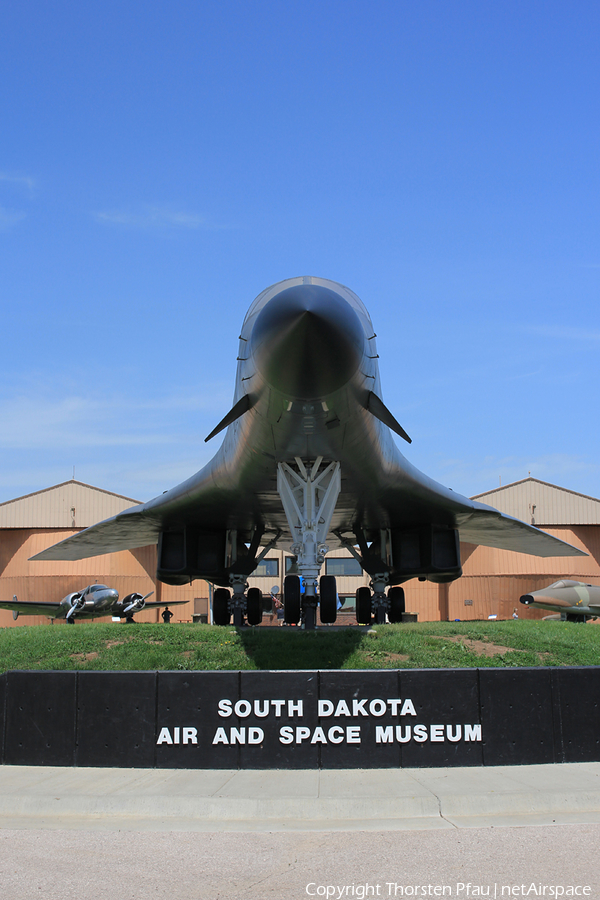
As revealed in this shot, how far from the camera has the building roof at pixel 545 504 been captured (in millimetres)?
33156

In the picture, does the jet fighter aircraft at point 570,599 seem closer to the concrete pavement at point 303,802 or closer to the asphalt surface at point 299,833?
the asphalt surface at point 299,833

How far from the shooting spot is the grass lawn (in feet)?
28.5

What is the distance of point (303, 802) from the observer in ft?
16.7

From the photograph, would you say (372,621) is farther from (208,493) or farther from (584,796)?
(584,796)

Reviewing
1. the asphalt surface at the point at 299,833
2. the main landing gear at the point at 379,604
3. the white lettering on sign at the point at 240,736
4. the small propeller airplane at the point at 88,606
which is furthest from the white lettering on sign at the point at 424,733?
the small propeller airplane at the point at 88,606

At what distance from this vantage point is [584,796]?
525 cm

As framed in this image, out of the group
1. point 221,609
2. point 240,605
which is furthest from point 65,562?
point 240,605

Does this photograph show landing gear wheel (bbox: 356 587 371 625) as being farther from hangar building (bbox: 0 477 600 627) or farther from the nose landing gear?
hangar building (bbox: 0 477 600 627)

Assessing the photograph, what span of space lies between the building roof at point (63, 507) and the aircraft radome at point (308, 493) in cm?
1591

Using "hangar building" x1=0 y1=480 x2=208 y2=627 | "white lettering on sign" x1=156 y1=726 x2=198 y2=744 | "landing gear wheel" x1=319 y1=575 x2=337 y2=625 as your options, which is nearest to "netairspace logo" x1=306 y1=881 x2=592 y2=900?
"white lettering on sign" x1=156 y1=726 x2=198 y2=744

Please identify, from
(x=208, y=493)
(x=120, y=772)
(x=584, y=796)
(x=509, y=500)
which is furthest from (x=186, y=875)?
(x=509, y=500)

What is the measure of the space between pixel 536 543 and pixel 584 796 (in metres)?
12.4

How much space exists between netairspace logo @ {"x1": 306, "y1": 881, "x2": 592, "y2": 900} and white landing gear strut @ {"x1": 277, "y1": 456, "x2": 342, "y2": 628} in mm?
4989

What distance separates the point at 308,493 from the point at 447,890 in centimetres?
591
